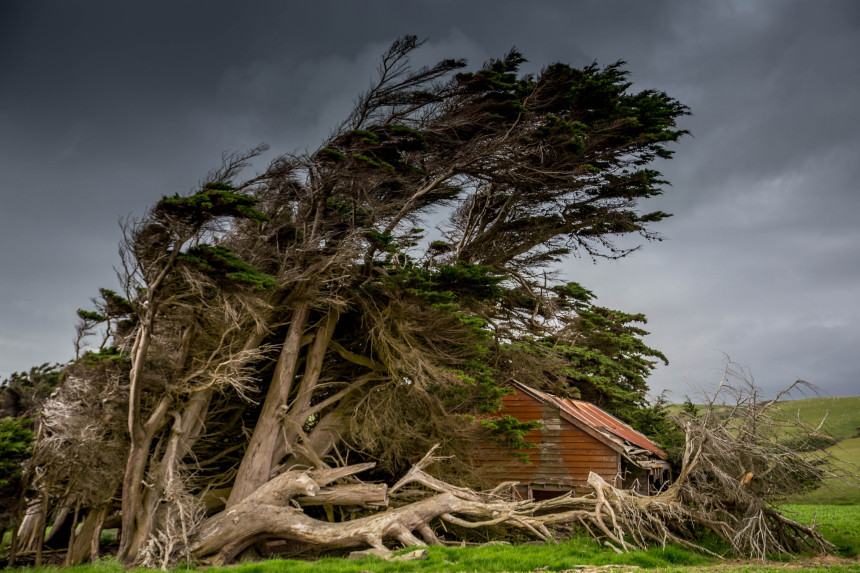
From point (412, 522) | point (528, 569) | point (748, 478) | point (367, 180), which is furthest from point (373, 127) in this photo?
point (748, 478)

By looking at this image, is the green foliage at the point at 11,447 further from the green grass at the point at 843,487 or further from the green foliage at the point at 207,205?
the green grass at the point at 843,487

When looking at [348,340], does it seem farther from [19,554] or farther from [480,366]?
[19,554]

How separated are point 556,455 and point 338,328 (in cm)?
781

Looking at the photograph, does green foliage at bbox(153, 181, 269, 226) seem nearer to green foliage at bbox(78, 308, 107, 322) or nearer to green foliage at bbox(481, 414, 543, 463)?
green foliage at bbox(78, 308, 107, 322)

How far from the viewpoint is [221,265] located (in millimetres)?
11906

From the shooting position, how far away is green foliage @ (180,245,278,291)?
38.1ft

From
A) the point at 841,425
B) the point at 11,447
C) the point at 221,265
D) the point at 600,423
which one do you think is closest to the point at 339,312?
the point at 221,265

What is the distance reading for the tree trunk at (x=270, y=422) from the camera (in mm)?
14414

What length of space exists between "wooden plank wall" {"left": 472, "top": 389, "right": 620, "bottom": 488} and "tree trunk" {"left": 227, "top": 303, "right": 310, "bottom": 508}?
19.3 ft

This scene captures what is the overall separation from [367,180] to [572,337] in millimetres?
11937

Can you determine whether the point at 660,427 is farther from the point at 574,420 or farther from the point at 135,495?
the point at 135,495

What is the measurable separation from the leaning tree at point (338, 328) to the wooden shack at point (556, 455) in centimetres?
154

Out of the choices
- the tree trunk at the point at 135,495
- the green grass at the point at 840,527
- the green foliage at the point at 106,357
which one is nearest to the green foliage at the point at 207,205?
the green foliage at the point at 106,357

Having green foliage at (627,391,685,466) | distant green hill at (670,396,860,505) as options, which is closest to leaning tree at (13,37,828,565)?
green foliage at (627,391,685,466)
